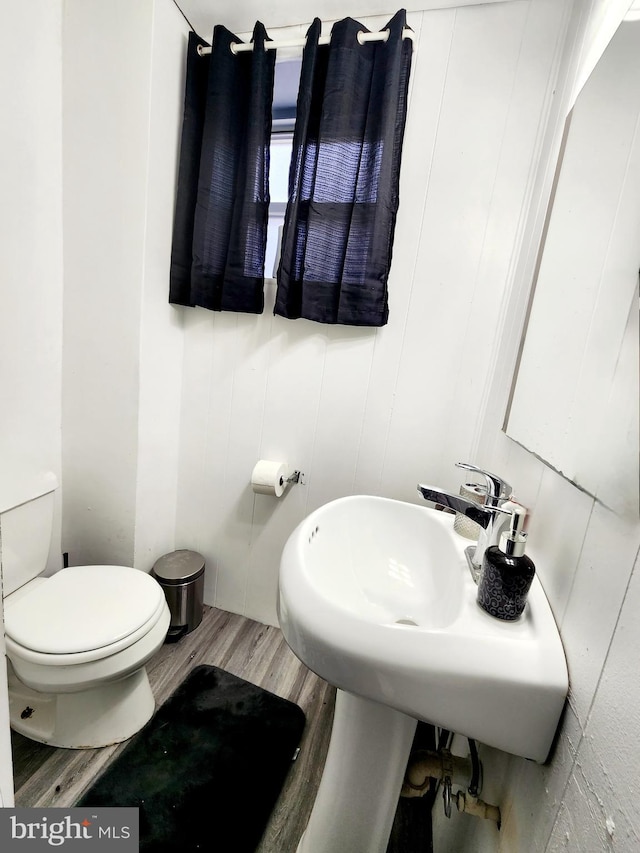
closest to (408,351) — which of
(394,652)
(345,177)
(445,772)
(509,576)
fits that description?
(345,177)

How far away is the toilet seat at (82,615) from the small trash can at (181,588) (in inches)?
8.9

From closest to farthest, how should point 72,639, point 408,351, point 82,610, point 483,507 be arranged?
1. point 483,507
2. point 72,639
3. point 82,610
4. point 408,351

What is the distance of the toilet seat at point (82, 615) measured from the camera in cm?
94

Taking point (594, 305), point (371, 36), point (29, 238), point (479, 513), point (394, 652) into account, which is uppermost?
point (371, 36)

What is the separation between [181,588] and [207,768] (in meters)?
0.58

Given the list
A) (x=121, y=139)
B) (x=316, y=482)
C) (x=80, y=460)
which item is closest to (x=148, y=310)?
(x=121, y=139)

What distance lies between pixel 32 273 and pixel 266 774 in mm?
1737

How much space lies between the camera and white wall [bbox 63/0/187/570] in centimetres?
115

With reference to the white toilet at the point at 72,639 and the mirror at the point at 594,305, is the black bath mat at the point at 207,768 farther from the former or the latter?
the mirror at the point at 594,305

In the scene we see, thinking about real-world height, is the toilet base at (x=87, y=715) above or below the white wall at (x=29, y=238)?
below

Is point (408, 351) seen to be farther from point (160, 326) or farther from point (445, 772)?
point (445, 772)

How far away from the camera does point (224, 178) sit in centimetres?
129

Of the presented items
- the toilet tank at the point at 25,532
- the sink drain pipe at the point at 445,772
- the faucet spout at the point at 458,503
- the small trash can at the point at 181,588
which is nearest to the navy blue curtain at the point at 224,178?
the toilet tank at the point at 25,532

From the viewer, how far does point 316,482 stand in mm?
1432
